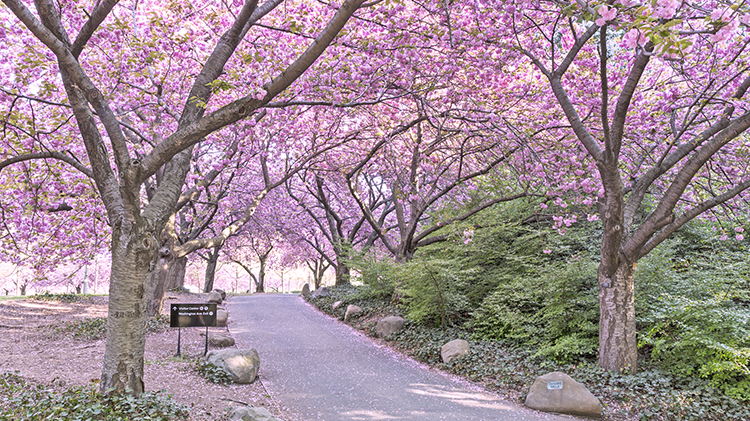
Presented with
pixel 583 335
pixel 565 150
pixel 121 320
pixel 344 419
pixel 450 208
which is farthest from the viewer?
pixel 450 208

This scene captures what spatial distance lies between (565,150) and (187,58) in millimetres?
7475

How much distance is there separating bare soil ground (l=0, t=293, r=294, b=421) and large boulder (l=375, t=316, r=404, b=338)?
316 centimetres

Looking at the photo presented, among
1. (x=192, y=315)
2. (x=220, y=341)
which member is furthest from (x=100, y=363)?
(x=220, y=341)

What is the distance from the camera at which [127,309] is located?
4.26 meters

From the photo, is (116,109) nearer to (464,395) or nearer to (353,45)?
(353,45)

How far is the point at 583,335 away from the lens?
6.90 metres

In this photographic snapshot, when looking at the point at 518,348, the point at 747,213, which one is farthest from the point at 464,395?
the point at 747,213

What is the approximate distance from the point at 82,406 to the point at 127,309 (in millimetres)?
931

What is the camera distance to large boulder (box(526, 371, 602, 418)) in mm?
5164

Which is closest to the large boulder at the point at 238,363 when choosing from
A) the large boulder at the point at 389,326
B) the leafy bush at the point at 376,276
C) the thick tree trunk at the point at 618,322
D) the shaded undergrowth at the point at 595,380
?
the shaded undergrowth at the point at 595,380

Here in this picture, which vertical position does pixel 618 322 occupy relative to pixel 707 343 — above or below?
above

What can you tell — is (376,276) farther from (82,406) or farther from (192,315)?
(82,406)

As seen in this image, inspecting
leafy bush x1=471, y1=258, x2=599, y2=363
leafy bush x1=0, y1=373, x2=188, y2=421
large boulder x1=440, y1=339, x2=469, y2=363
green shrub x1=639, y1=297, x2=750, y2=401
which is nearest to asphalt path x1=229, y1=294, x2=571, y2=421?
large boulder x1=440, y1=339, x2=469, y2=363

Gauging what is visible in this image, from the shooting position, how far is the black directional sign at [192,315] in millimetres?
7387
